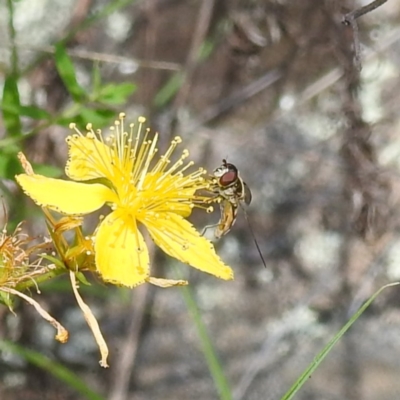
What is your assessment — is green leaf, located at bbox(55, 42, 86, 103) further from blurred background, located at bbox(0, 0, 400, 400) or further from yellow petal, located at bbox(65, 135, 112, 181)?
blurred background, located at bbox(0, 0, 400, 400)

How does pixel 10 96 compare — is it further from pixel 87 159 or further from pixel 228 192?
pixel 228 192

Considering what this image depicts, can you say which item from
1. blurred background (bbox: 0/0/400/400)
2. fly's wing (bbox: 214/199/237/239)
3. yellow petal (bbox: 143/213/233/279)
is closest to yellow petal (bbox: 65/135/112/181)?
yellow petal (bbox: 143/213/233/279)

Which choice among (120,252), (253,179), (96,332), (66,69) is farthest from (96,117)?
(253,179)

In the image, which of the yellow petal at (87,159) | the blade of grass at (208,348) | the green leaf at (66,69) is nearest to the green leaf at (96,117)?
the green leaf at (66,69)

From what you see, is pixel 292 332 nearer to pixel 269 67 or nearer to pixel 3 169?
pixel 269 67

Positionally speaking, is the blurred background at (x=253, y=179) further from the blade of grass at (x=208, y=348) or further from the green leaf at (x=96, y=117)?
the green leaf at (x=96, y=117)

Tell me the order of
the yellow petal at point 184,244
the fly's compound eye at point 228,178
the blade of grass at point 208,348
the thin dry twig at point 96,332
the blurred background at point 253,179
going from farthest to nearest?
the blurred background at point 253,179 < the blade of grass at point 208,348 < the fly's compound eye at point 228,178 < the yellow petal at point 184,244 < the thin dry twig at point 96,332
